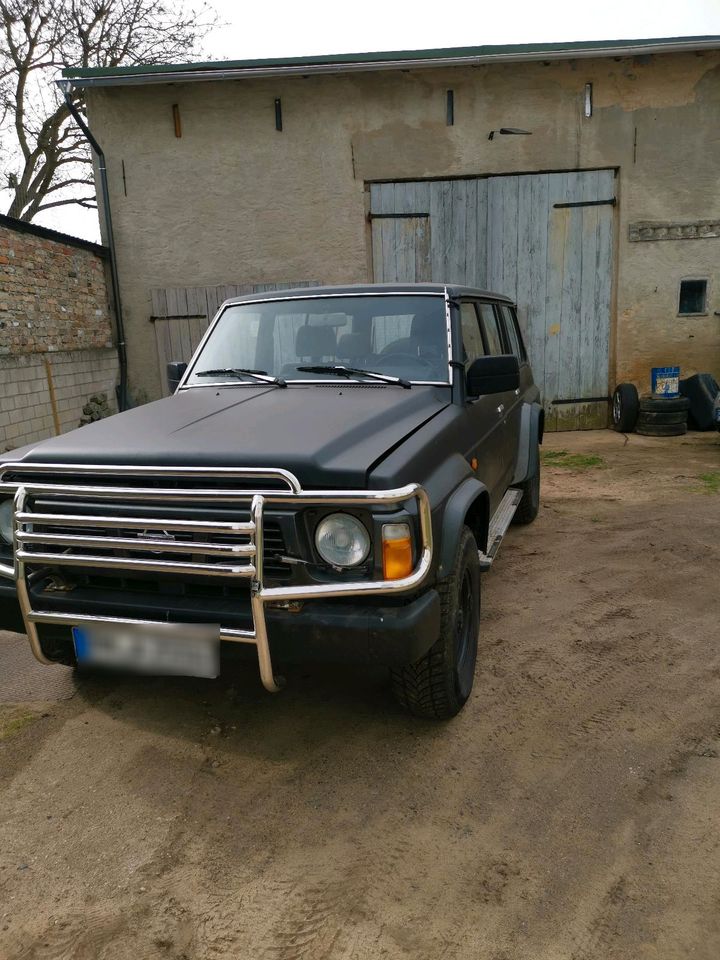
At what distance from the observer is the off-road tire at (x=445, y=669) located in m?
2.60

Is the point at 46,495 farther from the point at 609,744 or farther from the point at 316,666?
the point at 609,744

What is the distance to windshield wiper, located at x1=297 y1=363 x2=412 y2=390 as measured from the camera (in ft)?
10.9

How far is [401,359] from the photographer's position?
11.5 feet

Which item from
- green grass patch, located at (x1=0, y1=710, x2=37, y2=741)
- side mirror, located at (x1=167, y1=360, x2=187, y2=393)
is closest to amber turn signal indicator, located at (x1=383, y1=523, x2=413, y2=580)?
green grass patch, located at (x1=0, y1=710, x2=37, y2=741)

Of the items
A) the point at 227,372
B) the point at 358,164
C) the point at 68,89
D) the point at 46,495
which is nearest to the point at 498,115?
the point at 358,164

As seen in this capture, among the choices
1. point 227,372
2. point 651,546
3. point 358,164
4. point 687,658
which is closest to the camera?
point 687,658

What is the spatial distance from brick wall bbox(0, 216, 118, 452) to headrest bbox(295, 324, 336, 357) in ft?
15.8

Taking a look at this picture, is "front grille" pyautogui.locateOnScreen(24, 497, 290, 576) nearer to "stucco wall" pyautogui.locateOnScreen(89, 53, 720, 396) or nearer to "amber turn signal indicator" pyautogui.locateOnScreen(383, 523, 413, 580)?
"amber turn signal indicator" pyautogui.locateOnScreen(383, 523, 413, 580)

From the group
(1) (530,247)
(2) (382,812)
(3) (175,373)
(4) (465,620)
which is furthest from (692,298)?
(2) (382,812)

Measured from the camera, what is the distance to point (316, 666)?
240cm

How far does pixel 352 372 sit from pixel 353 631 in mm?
1531

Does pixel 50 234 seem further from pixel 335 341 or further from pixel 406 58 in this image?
pixel 335 341

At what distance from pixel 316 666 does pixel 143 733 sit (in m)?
0.93

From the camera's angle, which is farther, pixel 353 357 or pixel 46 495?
pixel 353 357
